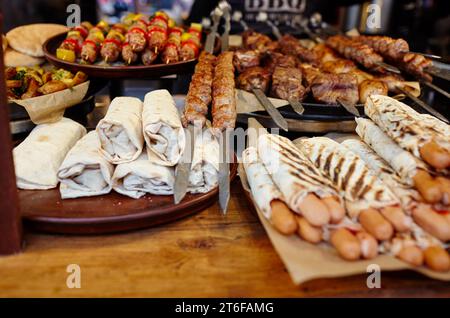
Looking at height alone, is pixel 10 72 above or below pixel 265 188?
above

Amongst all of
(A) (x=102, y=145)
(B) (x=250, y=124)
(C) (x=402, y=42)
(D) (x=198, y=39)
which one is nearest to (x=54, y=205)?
(A) (x=102, y=145)

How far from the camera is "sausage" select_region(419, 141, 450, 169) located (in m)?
1.65

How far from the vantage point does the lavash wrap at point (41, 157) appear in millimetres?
1883

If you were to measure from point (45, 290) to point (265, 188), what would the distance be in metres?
0.89

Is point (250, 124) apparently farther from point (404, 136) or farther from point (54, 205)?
point (54, 205)

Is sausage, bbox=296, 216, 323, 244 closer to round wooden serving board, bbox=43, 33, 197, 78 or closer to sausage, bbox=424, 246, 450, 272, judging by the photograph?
sausage, bbox=424, 246, 450, 272

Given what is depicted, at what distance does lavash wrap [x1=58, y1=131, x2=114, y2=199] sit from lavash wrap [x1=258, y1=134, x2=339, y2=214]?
693 mm

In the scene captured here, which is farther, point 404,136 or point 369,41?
point 369,41

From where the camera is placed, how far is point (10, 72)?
268cm

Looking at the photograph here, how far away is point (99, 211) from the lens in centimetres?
177

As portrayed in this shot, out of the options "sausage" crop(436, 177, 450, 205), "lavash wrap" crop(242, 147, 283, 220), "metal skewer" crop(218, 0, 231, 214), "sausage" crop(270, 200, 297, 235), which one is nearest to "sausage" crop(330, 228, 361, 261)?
"sausage" crop(270, 200, 297, 235)

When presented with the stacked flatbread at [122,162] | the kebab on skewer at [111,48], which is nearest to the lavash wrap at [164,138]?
the stacked flatbread at [122,162]

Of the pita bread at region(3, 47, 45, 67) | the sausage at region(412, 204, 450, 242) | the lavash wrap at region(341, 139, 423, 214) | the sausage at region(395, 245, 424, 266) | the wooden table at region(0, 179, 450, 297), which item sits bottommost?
the wooden table at region(0, 179, 450, 297)
